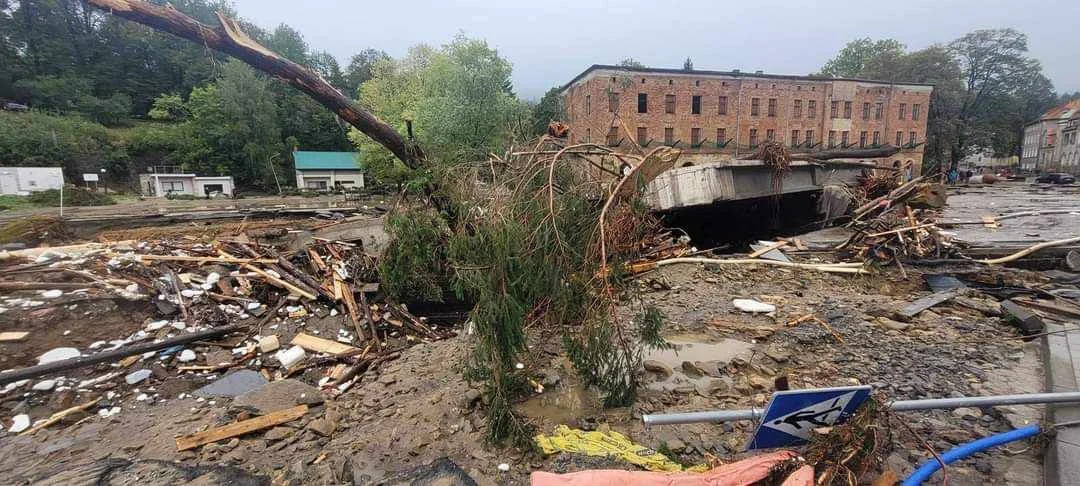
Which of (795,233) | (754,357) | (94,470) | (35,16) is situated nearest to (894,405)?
(754,357)

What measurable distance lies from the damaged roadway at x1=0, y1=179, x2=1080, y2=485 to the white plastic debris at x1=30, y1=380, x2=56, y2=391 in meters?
0.05

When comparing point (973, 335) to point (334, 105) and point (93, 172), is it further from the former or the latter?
point (93, 172)

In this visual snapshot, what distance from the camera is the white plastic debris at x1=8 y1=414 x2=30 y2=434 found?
4.99 metres

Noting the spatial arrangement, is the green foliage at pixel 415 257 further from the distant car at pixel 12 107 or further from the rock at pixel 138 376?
the distant car at pixel 12 107

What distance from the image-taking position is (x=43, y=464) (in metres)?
4.32

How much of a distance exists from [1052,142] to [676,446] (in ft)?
295

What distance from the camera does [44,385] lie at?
553 centimetres

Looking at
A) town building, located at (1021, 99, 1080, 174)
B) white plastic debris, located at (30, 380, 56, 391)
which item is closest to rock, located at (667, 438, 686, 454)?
white plastic debris, located at (30, 380, 56, 391)

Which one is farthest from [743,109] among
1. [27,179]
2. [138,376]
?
Result: [27,179]

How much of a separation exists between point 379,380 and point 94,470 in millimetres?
2791

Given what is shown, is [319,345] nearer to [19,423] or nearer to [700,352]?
[19,423]

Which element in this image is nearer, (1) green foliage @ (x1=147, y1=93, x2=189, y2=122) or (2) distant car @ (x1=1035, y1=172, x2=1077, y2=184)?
(2) distant car @ (x1=1035, y1=172, x2=1077, y2=184)

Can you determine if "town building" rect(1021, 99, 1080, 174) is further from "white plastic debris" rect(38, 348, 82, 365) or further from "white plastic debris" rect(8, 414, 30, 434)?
"white plastic debris" rect(8, 414, 30, 434)

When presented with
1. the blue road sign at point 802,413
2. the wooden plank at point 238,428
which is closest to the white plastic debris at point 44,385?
the wooden plank at point 238,428
